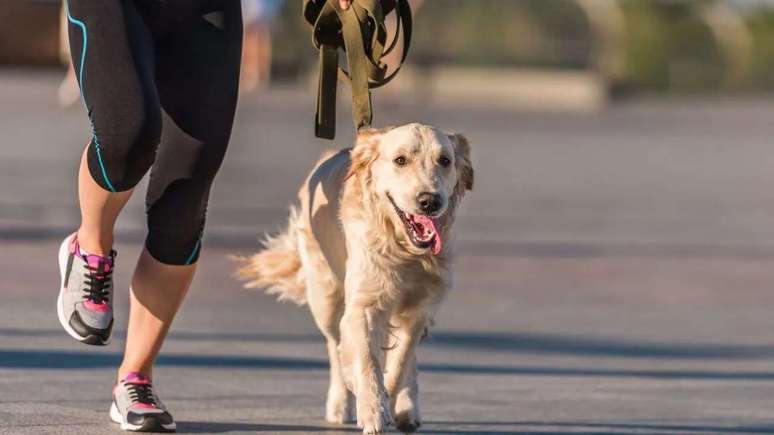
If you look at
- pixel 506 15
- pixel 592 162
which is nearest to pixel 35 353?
pixel 592 162

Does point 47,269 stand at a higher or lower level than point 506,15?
higher

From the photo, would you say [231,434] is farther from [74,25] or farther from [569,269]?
[569,269]

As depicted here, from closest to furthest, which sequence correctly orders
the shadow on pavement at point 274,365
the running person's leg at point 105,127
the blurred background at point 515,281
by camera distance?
1. the running person's leg at point 105,127
2. the blurred background at point 515,281
3. the shadow on pavement at point 274,365

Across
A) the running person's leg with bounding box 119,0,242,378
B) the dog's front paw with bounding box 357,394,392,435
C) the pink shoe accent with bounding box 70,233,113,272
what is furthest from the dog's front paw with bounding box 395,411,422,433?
the pink shoe accent with bounding box 70,233,113,272

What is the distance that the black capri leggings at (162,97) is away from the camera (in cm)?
555

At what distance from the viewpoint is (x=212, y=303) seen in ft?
33.6

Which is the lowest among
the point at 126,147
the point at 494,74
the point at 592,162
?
the point at 494,74

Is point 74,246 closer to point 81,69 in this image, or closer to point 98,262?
point 98,262

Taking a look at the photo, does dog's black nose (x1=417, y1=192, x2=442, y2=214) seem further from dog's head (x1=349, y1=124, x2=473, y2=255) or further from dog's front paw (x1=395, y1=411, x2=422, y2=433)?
dog's front paw (x1=395, y1=411, x2=422, y2=433)

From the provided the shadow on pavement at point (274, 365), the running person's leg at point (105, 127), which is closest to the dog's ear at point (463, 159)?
the running person's leg at point (105, 127)

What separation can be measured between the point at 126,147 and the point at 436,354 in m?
3.55

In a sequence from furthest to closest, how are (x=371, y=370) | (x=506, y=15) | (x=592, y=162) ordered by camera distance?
(x=506, y=15) < (x=592, y=162) < (x=371, y=370)

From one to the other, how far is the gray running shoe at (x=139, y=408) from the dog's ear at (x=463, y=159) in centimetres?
127

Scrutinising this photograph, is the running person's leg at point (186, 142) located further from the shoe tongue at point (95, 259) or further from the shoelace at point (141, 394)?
the shoe tongue at point (95, 259)
